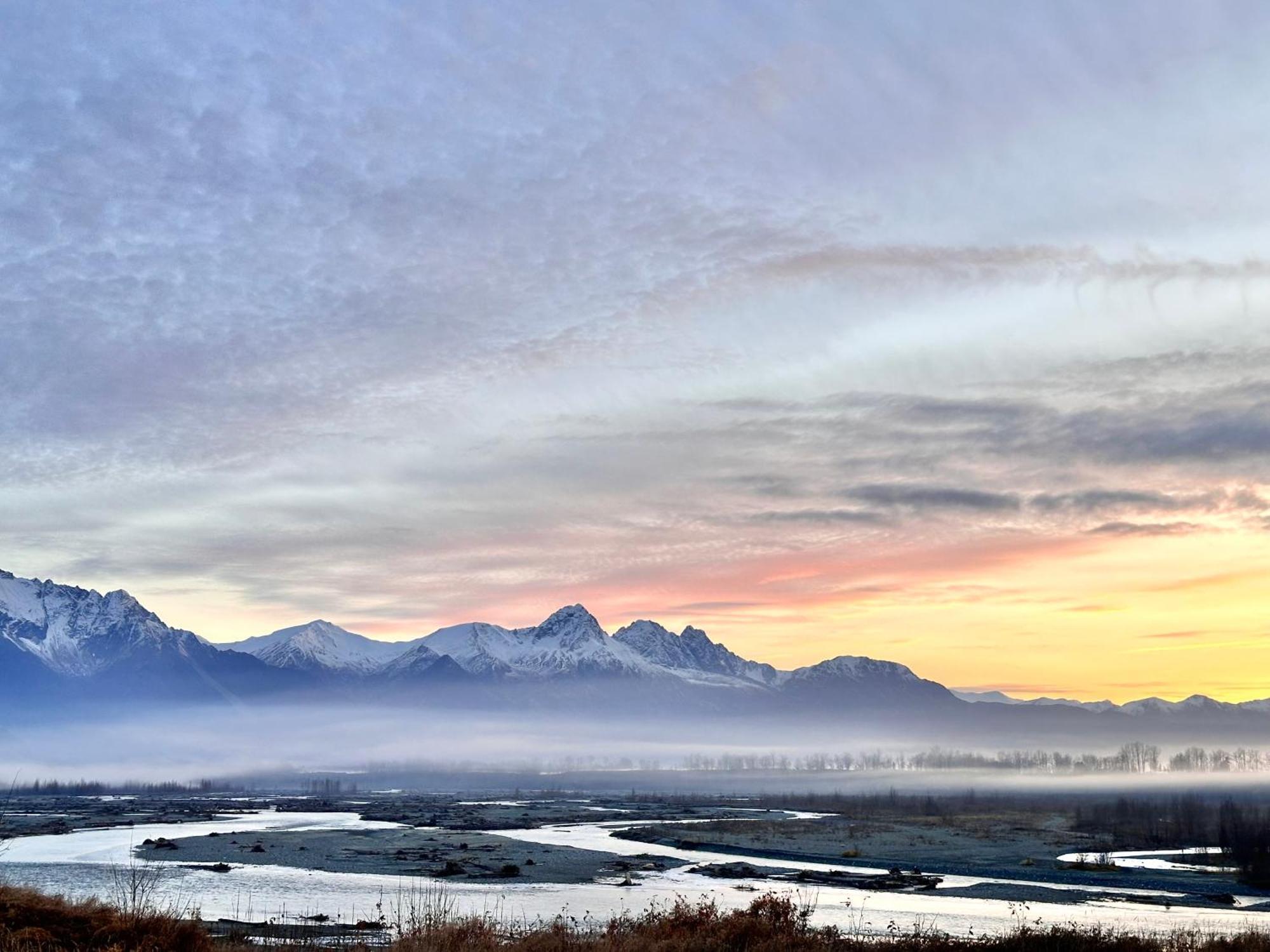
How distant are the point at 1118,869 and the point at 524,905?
48.7 metres

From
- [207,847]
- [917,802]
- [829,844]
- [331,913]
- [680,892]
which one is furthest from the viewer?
[917,802]

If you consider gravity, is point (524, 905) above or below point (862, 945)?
below

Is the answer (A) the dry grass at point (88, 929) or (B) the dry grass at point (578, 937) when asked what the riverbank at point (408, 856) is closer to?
(B) the dry grass at point (578, 937)

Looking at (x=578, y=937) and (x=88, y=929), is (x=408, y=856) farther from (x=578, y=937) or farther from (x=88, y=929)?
(x=88, y=929)

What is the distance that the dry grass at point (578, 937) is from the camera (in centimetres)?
2317

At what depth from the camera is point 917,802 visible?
635 ft

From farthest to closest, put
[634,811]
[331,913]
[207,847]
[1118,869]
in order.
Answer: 1. [634,811]
2. [207,847]
3. [1118,869]
4. [331,913]

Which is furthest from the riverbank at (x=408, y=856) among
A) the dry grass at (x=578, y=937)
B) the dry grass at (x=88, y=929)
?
the dry grass at (x=88, y=929)

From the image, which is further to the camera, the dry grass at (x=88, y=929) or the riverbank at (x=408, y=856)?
the riverbank at (x=408, y=856)

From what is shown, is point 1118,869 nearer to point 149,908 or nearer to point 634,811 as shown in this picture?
point 149,908

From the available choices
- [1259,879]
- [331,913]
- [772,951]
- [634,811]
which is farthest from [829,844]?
[772,951]

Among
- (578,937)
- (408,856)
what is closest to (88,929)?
(578,937)

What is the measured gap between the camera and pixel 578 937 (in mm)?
28312

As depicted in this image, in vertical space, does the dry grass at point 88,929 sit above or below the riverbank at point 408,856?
above
